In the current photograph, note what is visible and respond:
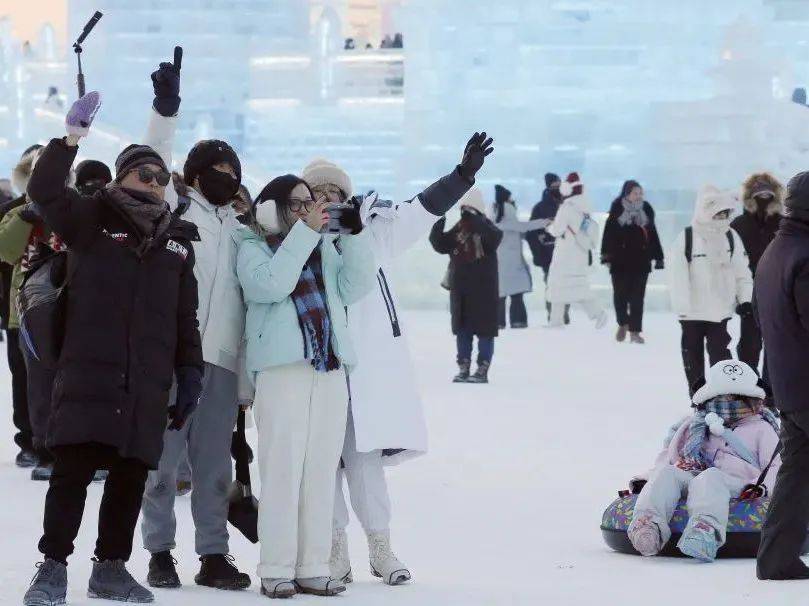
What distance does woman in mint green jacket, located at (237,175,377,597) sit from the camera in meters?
5.88

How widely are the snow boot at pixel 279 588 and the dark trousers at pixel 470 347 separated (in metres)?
8.48

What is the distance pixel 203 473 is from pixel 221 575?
1.09 feet

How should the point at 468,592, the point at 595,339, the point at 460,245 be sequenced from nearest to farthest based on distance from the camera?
1. the point at 468,592
2. the point at 460,245
3. the point at 595,339

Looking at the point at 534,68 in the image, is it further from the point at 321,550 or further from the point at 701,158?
the point at 321,550

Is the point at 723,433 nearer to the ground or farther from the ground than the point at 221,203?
nearer to the ground

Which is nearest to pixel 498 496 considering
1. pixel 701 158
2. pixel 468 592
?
pixel 468 592

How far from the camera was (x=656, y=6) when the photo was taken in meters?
25.9

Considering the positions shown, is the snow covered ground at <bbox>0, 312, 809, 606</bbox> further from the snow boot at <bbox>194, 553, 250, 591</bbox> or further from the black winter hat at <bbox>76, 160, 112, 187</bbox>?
the black winter hat at <bbox>76, 160, 112, 187</bbox>

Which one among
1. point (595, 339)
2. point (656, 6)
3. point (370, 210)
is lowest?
point (595, 339)

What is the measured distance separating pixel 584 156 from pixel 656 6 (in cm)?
229

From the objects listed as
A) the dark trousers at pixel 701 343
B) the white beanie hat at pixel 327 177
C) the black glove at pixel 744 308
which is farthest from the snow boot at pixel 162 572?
the black glove at pixel 744 308

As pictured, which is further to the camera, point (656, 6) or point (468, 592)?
point (656, 6)

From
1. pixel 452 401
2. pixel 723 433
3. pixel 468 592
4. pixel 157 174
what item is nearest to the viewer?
pixel 157 174

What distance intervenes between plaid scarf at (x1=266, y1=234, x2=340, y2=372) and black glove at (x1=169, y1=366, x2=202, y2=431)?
→ 1.32 feet
